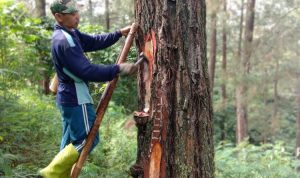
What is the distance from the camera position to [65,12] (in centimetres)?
380

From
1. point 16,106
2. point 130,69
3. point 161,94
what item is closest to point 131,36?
point 130,69

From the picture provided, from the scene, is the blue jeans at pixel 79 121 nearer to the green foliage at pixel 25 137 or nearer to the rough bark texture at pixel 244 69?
the green foliage at pixel 25 137

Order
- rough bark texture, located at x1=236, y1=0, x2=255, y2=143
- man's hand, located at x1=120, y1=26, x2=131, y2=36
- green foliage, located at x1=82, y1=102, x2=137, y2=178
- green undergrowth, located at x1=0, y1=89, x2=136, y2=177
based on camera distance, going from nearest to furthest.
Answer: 1. man's hand, located at x1=120, y1=26, x2=131, y2=36
2. green undergrowth, located at x1=0, y1=89, x2=136, y2=177
3. green foliage, located at x1=82, y1=102, x2=137, y2=178
4. rough bark texture, located at x1=236, y1=0, x2=255, y2=143

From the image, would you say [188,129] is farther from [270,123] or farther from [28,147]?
[270,123]

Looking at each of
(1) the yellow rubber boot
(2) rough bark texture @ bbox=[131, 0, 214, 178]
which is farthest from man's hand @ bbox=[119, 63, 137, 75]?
(1) the yellow rubber boot

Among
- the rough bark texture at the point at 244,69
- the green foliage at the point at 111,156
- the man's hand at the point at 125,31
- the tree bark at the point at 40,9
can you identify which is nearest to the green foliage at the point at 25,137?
the green foliage at the point at 111,156

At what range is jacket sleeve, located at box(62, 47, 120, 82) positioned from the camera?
3564 millimetres

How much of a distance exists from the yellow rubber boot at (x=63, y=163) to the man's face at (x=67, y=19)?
1128mm

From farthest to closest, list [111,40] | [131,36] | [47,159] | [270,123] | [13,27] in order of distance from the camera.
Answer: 1. [270,123]
2. [13,27]
3. [47,159]
4. [111,40]
5. [131,36]

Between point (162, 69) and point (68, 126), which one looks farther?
point (68, 126)

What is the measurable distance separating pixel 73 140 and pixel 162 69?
3.70 feet

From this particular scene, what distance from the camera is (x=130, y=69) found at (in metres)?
3.59

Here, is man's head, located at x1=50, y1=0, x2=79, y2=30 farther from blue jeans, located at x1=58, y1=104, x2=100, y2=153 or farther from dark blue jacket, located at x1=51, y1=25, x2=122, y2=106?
blue jeans, located at x1=58, y1=104, x2=100, y2=153

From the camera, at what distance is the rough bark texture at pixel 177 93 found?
141 inches
